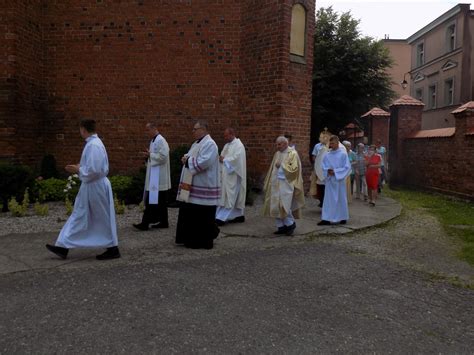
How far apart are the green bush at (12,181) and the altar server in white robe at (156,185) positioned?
3.24m

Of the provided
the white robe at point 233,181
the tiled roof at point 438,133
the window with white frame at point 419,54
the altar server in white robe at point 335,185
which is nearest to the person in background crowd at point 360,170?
the tiled roof at point 438,133

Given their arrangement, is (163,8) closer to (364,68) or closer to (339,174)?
(339,174)

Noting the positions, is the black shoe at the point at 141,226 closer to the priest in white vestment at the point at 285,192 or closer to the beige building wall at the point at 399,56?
the priest in white vestment at the point at 285,192

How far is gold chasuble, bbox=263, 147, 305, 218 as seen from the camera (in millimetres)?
7783

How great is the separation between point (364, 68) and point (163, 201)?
59.6 feet

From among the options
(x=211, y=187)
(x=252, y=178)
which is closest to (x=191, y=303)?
(x=211, y=187)

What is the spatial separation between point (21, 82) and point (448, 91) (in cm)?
2780

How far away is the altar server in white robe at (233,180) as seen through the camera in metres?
8.62

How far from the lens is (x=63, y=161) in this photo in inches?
473

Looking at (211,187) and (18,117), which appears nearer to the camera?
(211,187)

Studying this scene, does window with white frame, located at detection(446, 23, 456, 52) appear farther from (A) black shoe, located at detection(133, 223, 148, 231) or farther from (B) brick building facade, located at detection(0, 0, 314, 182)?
(A) black shoe, located at detection(133, 223, 148, 231)

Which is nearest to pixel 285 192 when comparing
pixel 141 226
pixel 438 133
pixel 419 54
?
pixel 141 226

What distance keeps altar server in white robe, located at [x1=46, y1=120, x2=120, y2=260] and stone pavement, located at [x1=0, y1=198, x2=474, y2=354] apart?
0.69 ft

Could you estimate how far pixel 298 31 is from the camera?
11.5 metres
